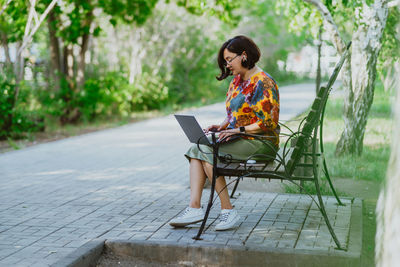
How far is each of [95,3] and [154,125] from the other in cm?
341

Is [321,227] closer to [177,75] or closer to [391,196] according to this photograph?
[391,196]

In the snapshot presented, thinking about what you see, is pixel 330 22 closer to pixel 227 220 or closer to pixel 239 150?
pixel 239 150

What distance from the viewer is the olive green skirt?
492 centimetres

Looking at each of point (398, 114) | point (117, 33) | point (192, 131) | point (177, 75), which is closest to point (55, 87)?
point (117, 33)

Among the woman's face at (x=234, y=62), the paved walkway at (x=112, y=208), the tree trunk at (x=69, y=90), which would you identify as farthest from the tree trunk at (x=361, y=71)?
the tree trunk at (x=69, y=90)

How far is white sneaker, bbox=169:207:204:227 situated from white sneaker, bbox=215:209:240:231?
0.21 m

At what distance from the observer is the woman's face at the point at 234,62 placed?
4.97m

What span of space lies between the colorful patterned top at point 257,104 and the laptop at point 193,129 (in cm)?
33

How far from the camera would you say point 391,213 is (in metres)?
2.19

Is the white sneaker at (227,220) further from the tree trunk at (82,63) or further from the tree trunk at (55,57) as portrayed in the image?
the tree trunk at (82,63)

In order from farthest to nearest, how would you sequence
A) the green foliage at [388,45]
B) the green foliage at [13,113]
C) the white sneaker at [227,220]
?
the green foliage at [13,113], the green foliage at [388,45], the white sneaker at [227,220]

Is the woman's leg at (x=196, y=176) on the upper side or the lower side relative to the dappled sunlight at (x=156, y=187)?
upper

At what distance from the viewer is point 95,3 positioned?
47.8 feet

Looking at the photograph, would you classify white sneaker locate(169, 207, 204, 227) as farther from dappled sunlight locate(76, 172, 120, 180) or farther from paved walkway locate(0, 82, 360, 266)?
dappled sunlight locate(76, 172, 120, 180)
